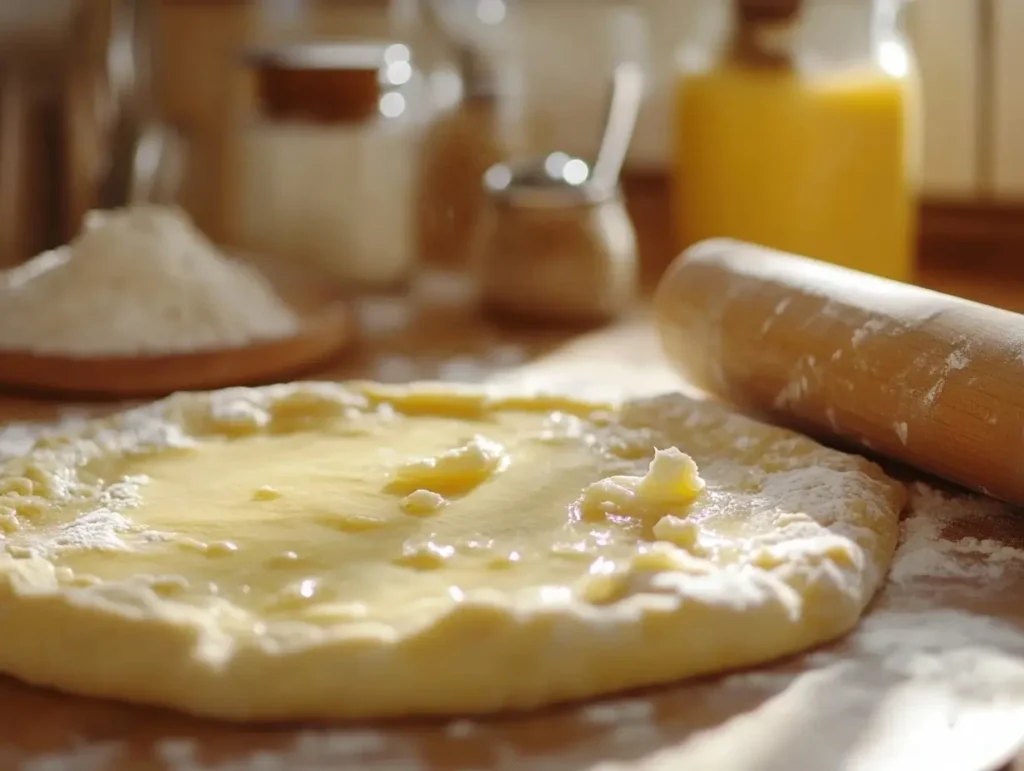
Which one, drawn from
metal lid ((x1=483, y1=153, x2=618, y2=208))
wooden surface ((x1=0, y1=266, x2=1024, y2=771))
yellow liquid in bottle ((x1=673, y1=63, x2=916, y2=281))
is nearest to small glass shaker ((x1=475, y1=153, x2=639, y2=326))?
metal lid ((x1=483, y1=153, x2=618, y2=208))

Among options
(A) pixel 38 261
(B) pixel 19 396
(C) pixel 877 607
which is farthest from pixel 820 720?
(A) pixel 38 261

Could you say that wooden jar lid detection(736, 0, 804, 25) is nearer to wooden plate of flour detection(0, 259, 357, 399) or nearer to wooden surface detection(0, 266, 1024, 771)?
wooden plate of flour detection(0, 259, 357, 399)

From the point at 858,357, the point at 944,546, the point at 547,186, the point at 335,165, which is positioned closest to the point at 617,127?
the point at 547,186

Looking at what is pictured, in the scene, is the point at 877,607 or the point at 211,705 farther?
the point at 877,607

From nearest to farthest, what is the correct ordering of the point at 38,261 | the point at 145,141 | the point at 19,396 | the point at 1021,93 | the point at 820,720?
1. the point at 820,720
2. the point at 19,396
3. the point at 38,261
4. the point at 1021,93
5. the point at 145,141

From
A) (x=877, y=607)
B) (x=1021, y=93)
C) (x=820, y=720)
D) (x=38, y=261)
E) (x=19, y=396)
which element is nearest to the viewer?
(x=820, y=720)

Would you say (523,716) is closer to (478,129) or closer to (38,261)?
(38,261)

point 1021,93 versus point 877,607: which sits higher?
point 1021,93

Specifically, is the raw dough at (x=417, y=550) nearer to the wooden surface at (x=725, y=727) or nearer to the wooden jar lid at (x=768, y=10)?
the wooden surface at (x=725, y=727)

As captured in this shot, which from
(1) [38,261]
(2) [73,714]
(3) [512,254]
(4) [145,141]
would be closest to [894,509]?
(2) [73,714]
